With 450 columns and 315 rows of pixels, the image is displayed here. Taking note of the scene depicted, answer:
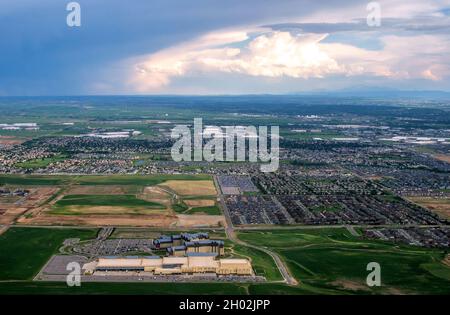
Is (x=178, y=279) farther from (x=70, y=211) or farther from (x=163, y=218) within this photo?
(x=70, y=211)

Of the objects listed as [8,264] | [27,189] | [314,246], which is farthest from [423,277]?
[27,189]

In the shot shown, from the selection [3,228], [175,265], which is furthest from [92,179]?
[175,265]

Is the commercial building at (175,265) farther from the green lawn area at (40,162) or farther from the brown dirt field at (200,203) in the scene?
the green lawn area at (40,162)

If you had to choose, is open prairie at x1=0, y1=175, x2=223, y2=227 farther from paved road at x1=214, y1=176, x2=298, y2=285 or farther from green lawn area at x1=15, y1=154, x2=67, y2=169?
green lawn area at x1=15, y1=154, x2=67, y2=169

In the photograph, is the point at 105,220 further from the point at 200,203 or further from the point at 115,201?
the point at 200,203

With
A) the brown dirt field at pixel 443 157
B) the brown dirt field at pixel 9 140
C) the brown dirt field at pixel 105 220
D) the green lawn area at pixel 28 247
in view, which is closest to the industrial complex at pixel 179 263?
the green lawn area at pixel 28 247

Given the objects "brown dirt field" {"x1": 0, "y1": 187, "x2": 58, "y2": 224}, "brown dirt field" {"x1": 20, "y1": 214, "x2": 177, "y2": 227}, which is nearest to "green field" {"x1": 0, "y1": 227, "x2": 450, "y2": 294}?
"brown dirt field" {"x1": 20, "y1": 214, "x2": 177, "y2": 227}

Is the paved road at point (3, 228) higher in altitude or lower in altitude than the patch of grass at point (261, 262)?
higher
